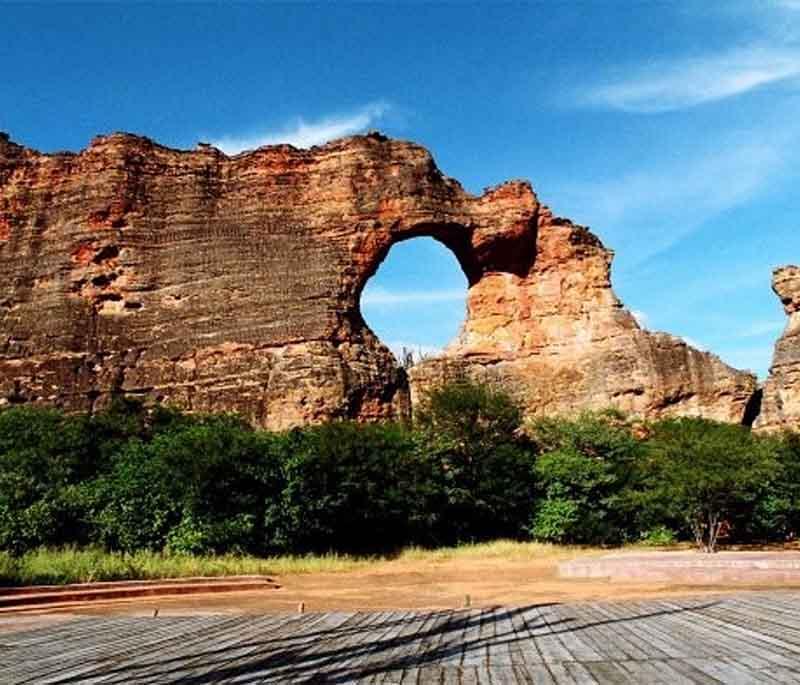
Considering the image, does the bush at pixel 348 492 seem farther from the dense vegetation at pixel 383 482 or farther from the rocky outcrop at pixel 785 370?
the rocky outcrop at pixel 785 370

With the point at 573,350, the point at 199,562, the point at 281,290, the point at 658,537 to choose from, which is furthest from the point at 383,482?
the point at 573,350

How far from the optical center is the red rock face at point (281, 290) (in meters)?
42.1

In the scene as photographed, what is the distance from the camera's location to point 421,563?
91.3 ft

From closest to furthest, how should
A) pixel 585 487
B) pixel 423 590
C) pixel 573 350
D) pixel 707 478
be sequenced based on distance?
pixel 423 590 < pixel 707 478 < pixel 585 487 < pixel 573 350

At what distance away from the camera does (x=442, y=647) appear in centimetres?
731

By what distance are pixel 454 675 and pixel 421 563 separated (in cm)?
2250

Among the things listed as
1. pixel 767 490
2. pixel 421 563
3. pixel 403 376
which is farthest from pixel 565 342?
pixel 421 563

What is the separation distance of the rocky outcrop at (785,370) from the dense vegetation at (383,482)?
28.1 feet

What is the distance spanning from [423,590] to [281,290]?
26.1 meters

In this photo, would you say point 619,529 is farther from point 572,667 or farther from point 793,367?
point 572,667

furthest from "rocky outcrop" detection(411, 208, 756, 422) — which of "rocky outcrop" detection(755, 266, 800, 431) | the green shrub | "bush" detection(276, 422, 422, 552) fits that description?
"bush" detection(276, 422, 422, 552)

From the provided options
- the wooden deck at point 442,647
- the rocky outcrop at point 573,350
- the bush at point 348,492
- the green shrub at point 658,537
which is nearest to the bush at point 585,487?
the green shrub at point 658,537

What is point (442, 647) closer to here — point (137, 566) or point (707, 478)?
point (137, 566)

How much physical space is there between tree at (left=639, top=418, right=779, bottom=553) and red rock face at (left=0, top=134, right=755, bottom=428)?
525 inches
